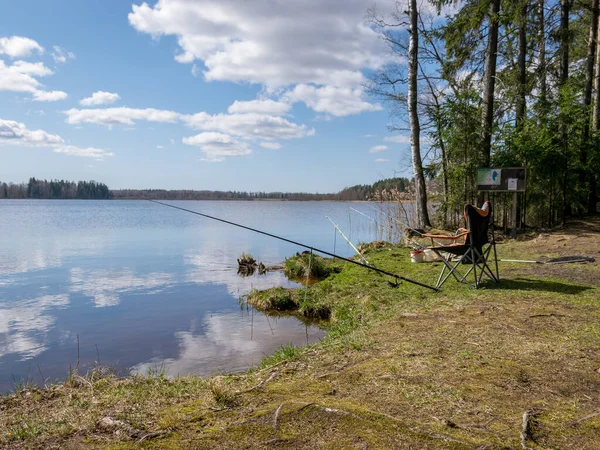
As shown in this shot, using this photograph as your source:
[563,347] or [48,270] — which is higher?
[563,347]

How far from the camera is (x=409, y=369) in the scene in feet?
11.8

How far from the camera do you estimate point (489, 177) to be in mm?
13039

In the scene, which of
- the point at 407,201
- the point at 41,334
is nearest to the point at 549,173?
the point at 407,201

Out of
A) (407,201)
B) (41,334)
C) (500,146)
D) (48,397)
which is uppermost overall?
(500,146)

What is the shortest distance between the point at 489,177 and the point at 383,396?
1132 centimetres

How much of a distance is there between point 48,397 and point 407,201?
14757 mm

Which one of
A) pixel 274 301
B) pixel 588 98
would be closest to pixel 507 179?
pixel 588 98

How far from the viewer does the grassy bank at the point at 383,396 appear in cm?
256

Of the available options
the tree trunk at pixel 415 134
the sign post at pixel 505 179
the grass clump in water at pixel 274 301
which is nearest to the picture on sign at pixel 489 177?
the sign post at pixel 505 179

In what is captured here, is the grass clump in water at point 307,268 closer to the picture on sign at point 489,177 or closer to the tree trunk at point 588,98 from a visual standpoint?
the picture on sign at point 489,177

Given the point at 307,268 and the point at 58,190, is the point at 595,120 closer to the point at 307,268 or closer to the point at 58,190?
the point at 307,268

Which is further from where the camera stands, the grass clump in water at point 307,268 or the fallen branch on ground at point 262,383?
the grass clump in water at point 307,268

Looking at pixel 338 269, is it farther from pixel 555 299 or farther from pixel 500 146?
pixel 500 146

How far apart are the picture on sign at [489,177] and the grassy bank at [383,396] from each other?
7.79 metres
